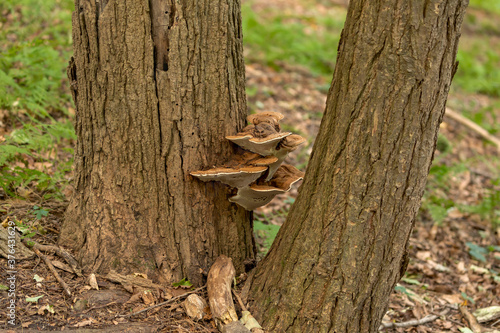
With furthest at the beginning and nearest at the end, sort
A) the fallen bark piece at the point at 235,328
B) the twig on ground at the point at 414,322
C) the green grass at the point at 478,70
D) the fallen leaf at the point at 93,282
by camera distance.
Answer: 1. the green grass at the point at 478,70
2. the twig on ground at the point at 414,322
3. the fallen leaf at the point at 93,282
4. the fallen bark piece at the point at 235,328

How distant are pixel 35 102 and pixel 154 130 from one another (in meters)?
3.00

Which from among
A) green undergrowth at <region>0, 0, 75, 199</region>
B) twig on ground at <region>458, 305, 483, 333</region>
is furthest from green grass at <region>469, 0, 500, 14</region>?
twig on ground at <region>458, 305, 483, 333</region>

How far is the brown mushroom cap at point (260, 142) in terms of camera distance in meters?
2.74

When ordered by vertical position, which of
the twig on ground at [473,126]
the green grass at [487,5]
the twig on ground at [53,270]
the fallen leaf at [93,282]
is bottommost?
the fallen leaf at [93,282]

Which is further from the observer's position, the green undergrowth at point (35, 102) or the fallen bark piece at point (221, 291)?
the green undergrowth at point (35, 102)

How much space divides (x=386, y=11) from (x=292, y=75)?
6.80 m

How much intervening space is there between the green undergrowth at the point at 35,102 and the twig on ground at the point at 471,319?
4161 mm

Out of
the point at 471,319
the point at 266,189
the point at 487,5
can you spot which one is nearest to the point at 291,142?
the point at 266,189

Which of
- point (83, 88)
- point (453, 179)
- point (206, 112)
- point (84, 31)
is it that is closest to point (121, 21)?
point (84, 31)

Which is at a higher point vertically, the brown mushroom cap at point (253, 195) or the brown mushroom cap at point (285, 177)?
the brown mushroom cap at point (285, 177)

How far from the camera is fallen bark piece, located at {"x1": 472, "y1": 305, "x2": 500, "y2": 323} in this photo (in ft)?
13.3

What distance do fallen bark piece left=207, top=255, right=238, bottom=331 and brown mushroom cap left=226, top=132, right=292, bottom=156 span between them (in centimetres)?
95

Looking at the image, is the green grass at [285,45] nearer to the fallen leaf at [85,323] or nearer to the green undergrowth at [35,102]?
the green undergrowth at [35,102]

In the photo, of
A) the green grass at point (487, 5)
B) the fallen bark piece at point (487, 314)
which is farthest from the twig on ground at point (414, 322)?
the green grass at point (487, 5)
